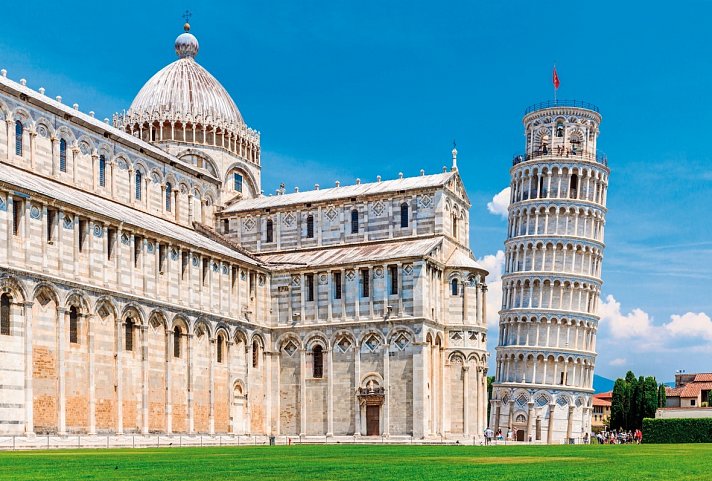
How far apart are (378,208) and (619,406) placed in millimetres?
49856

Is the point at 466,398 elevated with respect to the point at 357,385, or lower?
lower

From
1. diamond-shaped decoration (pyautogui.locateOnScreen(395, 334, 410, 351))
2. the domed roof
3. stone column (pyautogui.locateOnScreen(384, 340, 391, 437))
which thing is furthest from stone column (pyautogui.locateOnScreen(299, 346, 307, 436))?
the domed roof

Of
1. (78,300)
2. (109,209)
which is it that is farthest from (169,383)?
(109,209)

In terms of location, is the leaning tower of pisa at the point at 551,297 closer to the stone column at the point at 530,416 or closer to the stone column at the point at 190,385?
the stone column at the point at 530,416

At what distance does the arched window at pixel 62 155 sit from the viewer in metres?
59.8

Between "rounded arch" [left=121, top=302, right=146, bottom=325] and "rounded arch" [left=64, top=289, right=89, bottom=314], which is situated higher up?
"rounded arch" [left=64, top=289, right=89, bottom=314]

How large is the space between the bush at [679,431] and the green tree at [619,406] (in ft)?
113

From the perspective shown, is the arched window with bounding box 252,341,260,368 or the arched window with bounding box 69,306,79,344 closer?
the arched window with bounding box 69,306,79,344

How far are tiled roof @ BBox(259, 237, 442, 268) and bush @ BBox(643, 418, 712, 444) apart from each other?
21870 millimetres

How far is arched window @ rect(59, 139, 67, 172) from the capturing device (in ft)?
196

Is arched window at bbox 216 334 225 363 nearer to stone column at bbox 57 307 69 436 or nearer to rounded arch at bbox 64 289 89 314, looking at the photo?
rounded arch at bbox 64 289 89 314

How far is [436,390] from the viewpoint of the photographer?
66000 millimetres

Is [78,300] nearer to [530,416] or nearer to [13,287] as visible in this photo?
[13,287]

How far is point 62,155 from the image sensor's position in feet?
197
